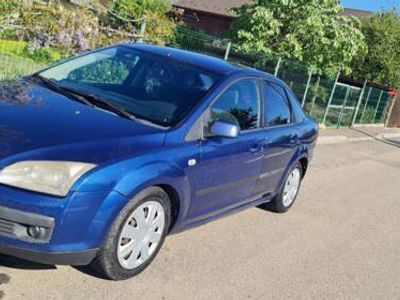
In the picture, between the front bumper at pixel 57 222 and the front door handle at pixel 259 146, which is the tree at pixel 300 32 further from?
the front bumper at pixel 57 222

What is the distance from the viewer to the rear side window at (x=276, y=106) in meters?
6.23

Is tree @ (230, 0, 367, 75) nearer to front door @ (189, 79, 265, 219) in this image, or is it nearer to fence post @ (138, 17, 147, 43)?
fence post @ (138, 17, 147, 43)

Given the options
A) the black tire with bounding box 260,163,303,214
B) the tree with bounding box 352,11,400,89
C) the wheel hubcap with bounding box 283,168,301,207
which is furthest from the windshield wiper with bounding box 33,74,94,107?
the tree with bounding box 352,11,400,89

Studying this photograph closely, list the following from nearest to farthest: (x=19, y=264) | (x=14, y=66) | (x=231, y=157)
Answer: (x=19, y=264) → (x=231, y=157) → (x=14, y=66)

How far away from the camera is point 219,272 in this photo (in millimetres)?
5180

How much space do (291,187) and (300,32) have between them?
12632 mm

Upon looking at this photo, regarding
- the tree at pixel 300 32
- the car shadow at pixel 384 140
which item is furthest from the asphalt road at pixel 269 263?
the car shadow at pixel 384 140

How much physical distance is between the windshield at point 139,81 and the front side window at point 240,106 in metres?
0.18

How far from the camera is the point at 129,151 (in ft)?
14.1

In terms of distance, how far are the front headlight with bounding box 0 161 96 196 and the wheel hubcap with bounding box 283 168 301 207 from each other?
3.72m

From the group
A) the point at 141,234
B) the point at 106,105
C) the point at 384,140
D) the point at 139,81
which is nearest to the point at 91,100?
the point at 106,105

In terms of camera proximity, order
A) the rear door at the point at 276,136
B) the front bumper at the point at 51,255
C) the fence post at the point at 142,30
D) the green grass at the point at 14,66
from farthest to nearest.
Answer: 1. the fence post at the point at 142,30
2. the green grass at the point at 14,66
3. the rear door at the point at 276,136
4. the front bumper at the point at 51,255

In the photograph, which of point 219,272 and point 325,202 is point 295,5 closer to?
point 325,202

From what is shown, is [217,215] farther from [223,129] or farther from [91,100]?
[91,100]
